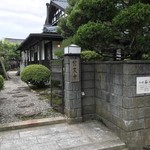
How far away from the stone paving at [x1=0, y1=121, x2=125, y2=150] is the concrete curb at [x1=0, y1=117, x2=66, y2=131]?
111mm

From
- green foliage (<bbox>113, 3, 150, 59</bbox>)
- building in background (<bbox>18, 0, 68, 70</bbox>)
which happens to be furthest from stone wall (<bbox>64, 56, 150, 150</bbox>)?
building in background (<bbox>18, 0, 68, 70</bbox>)

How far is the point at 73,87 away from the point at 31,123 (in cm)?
134

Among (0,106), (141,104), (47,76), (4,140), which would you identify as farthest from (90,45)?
(47,76)

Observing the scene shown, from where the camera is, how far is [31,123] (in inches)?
199

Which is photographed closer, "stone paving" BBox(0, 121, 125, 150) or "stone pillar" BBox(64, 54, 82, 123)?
"stone paving" BBox(0, 121, 125, 150)

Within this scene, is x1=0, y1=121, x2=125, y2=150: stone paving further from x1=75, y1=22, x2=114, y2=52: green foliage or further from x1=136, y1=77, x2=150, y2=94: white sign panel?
x1=75, y1=22, x2=114, y2=52: green foliage

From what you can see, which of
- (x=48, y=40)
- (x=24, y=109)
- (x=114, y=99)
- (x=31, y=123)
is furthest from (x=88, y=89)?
(x=48, y=40)

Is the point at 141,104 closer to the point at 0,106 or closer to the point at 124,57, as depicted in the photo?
the point at 124,57

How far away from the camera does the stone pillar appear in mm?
5195

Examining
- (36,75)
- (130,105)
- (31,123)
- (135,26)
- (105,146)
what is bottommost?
(105,146)

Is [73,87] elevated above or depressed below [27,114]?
above

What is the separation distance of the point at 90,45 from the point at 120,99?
4.35ft

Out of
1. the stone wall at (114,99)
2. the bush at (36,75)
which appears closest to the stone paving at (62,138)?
the stone wall at (114,99)

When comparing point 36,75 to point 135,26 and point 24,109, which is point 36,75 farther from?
point 135,26
